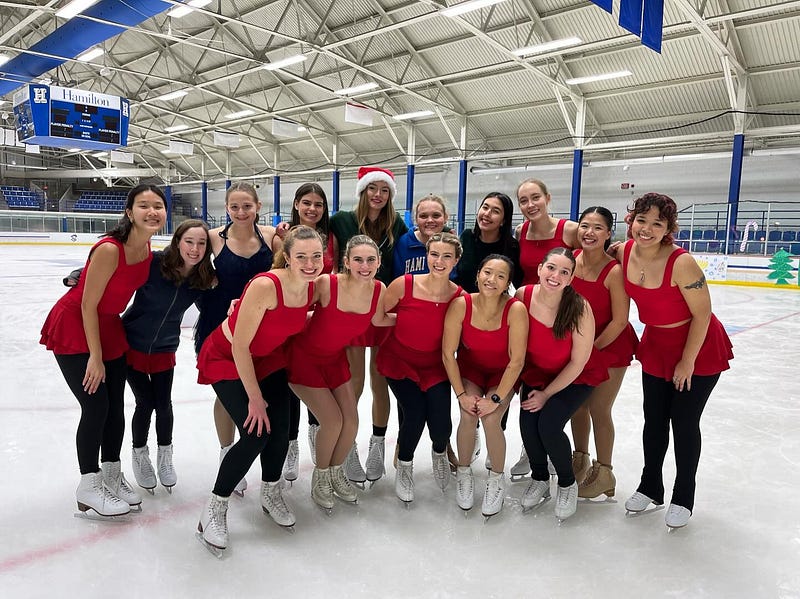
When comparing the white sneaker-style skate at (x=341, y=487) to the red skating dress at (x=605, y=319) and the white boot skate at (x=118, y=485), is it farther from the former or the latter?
the red skating dress at (x=605, y=319)

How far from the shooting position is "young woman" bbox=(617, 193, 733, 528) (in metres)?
2.46

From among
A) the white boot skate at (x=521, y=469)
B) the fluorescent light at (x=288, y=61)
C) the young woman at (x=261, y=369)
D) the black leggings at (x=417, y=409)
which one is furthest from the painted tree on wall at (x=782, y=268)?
the young woman at (x=261, y=369)

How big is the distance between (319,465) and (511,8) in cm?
1491

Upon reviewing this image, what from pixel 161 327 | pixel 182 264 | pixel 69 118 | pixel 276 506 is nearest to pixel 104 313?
pixel 161 327

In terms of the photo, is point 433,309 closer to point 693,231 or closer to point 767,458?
point 767,458

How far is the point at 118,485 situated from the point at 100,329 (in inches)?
30.7

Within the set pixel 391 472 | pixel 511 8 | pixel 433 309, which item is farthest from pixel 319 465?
pixel 511 8

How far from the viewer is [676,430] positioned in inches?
104

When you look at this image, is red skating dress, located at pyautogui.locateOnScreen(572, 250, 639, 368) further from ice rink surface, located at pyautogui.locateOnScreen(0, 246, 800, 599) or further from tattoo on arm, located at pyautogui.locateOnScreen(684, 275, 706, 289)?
ice rink surface, located at pyautogui.locateOnScreen(0, 246, 800, 599)

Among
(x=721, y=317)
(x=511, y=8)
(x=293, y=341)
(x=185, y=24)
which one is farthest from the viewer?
(x=185, y=24)

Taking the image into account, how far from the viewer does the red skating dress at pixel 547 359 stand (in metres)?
2.65

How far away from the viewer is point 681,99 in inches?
674

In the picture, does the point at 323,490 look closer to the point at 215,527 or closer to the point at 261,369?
the point at 215,527

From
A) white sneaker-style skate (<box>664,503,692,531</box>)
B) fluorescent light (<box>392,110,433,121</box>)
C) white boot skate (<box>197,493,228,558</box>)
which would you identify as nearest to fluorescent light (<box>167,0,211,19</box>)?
fluorescent light (<box>392,110,433,121</box>)
